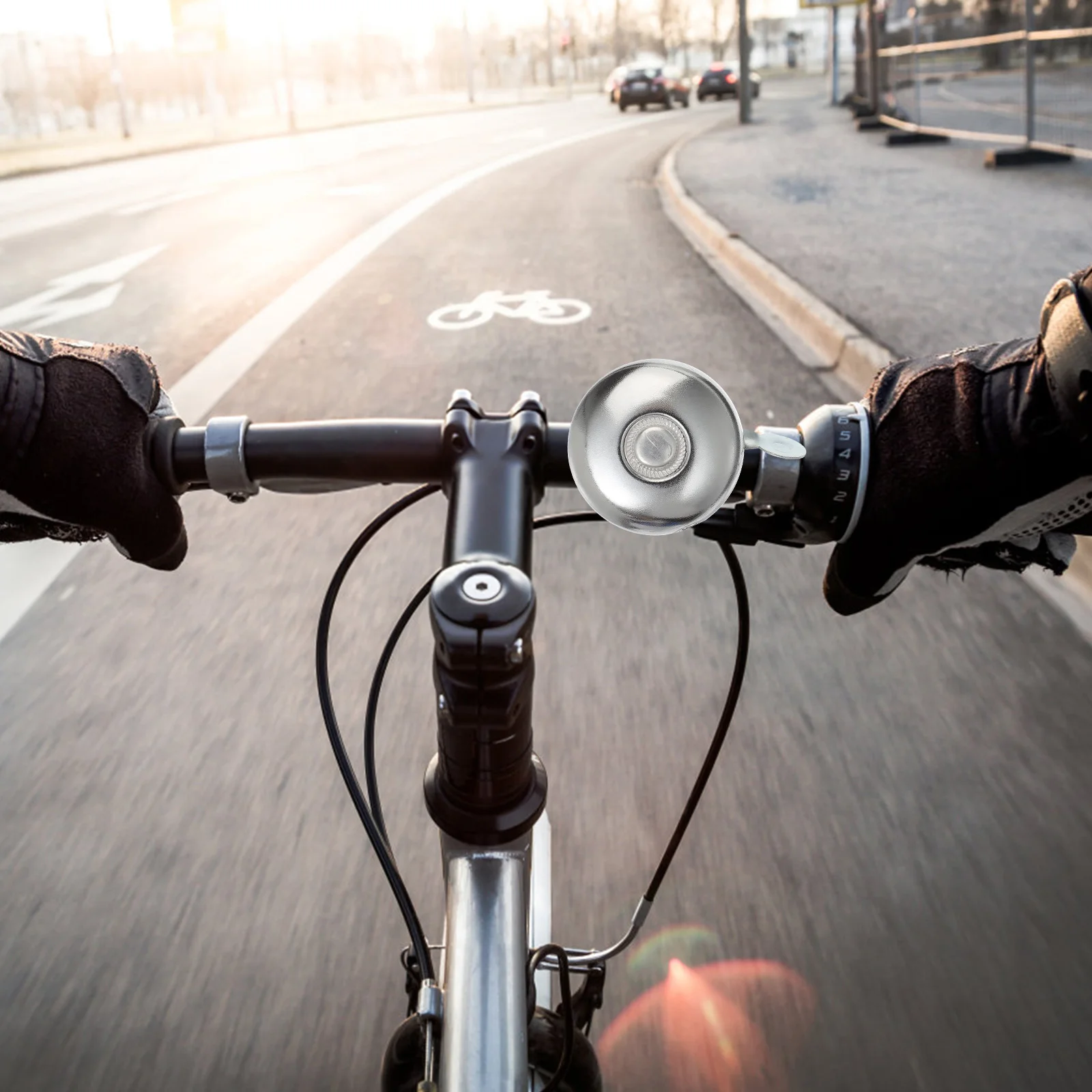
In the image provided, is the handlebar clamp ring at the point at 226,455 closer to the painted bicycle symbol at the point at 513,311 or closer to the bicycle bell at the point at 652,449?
the bicycle bell at the point at 652,449

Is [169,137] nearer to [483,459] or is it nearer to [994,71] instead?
[994,71]

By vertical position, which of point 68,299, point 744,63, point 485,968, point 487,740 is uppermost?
point 744,63

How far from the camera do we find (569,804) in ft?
8.77

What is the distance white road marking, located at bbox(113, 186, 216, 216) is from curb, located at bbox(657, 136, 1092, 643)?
8.47 meters

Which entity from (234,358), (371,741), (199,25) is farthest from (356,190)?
(199,25)

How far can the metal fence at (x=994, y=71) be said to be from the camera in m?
12.1

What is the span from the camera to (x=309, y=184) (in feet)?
60.4

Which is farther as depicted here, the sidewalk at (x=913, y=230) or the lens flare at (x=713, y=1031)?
the sidewalk at (x=913, y=230)

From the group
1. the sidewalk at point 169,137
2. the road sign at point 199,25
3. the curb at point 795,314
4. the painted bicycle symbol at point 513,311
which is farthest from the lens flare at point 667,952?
the road sign at point 199,25

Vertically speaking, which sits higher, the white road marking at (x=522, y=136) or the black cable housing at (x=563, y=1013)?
the white road marking at (x=522, y=136)

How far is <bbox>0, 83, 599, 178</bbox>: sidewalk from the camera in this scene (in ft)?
94.5

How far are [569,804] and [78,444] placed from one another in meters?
1.78

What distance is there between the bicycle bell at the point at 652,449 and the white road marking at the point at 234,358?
2606 millimetres

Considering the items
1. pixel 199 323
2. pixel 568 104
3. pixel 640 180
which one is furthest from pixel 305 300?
pixel 568 104
